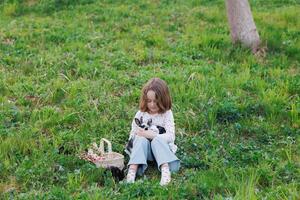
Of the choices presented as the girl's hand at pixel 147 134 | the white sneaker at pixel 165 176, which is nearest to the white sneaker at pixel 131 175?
the white sneaker at pixel 165 176

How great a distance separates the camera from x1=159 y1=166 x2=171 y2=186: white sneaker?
5.46 m

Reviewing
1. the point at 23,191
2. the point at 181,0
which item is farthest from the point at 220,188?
the point at 181,0

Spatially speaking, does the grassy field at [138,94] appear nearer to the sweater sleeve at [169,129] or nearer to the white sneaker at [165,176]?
the white sneaker at [165,176]

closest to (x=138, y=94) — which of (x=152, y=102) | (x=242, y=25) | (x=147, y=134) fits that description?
(x=152, y=102)

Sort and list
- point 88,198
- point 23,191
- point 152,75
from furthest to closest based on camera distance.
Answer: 1. point 152,75
2. point 23,191
3. point 88,198

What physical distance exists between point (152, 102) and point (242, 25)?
4518 mm

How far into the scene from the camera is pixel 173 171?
579cm

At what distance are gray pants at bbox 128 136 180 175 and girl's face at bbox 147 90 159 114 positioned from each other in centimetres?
41

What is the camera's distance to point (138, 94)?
25.6 ft

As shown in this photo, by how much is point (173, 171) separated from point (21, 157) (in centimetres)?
164

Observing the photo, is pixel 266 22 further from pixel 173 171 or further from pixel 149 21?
pixel 173 171

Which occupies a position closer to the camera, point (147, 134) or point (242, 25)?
point (147, 134)

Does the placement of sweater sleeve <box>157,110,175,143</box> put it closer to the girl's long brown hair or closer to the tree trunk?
the girl's long brown hair

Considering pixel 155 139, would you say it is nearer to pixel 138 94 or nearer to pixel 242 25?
pixel 138 94
